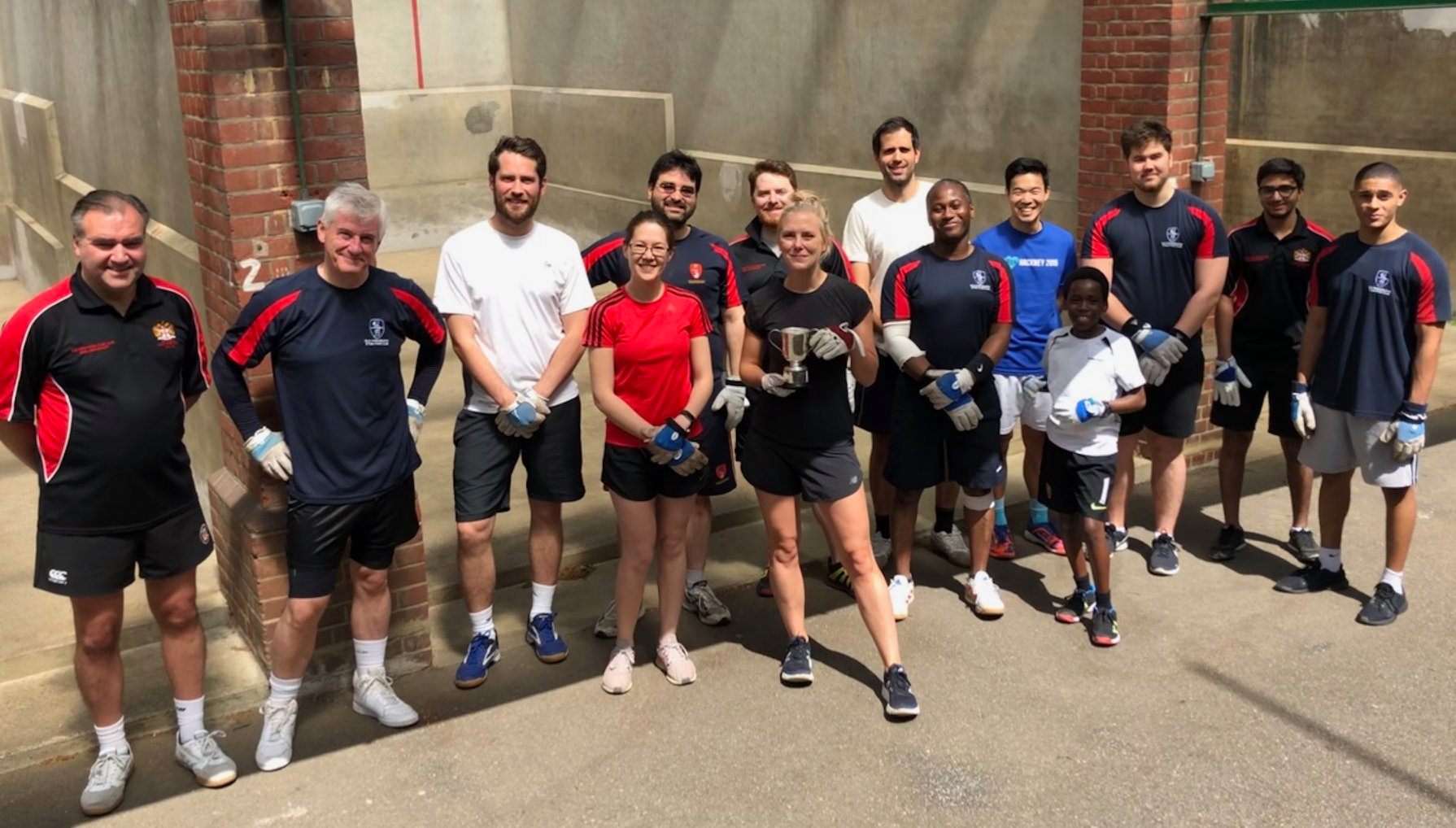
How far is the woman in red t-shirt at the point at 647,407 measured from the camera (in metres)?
5.20

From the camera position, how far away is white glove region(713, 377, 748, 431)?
18.3 feet

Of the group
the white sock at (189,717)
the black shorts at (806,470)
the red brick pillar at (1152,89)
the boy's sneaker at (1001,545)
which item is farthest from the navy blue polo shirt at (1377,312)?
the white sock at (189,717)

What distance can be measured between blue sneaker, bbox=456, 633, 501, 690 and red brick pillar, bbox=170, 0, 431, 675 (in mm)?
229

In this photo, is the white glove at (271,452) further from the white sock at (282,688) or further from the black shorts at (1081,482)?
the black shorts at (1081,482)

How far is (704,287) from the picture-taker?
5797 mm

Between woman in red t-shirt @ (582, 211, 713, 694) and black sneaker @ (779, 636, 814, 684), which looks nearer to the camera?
woman in red t-shirt @ (582, 211, 713, 694)

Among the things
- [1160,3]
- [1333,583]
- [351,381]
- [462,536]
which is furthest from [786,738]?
[1160,3]

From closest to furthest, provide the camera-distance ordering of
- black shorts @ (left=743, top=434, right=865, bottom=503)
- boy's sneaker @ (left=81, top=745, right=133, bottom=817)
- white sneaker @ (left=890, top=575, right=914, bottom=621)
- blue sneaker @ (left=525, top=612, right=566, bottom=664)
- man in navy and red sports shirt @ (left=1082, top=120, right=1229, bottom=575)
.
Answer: boy's sneaker @ (left=81, top=745, right=133, bottom=817) < black shorts @ (left=743, top=434, right=865, bottom=503) < blue sneaker @ (left=525, top=612, right=566, bottom=664) < white sneaker @ (left=890, top=575, right=914, bottom=621) < man in navy and red sports shirt @ (left=1082, top=120, right=1229, bottom=575)

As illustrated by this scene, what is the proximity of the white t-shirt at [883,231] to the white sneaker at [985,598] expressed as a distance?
1.37 m

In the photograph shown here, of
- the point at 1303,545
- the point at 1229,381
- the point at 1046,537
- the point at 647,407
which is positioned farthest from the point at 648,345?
the point at 1303,545

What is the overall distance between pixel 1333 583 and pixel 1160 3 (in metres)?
3.40

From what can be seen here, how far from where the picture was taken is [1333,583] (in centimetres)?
630

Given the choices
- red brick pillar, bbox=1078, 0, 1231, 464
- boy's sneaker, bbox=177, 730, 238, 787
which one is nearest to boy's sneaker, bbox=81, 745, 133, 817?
boy's sneaker, bbox=177, 730, 238, 787

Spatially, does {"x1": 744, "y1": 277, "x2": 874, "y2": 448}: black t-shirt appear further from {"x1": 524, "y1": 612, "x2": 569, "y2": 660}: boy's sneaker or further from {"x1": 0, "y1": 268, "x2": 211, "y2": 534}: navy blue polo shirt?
{"x1": 0, "y1": 268, "x2": 211, "y2": 534}: navy blue polo shirt
